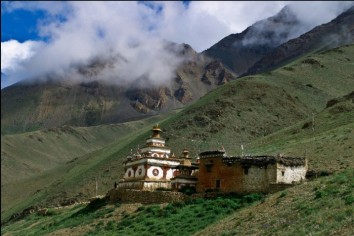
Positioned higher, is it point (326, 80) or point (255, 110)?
point (326, 80)

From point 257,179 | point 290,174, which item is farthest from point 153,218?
point 290,174

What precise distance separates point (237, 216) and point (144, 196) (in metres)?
14.2

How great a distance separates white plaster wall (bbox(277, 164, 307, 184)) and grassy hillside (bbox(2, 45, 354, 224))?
22.8 m

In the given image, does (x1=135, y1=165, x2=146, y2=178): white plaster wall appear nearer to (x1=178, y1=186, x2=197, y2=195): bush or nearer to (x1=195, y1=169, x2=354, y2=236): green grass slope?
(x1=178, y1=186, x2=197, y2=195): bush

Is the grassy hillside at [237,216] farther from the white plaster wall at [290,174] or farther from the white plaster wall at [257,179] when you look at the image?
the white plaster wall at [290,174]

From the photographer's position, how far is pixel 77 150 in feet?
639

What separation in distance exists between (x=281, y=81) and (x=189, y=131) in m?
29.8

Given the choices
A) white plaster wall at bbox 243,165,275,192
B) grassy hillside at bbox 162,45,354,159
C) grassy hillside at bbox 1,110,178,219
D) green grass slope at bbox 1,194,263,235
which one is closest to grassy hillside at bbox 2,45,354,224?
grassy hillside at bbox 162,45,354,159

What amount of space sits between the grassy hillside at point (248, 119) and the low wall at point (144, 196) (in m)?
25.0

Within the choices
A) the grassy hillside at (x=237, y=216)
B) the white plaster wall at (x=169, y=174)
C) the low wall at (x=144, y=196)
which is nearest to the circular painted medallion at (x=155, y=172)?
the white plaster wall at (x=169, y=174)

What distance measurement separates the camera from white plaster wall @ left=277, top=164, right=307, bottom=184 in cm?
3809

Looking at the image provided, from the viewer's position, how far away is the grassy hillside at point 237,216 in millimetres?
22047

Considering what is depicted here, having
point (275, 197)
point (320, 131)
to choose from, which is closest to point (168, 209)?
point (275, 197)

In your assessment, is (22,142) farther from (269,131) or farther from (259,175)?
(259,175)
